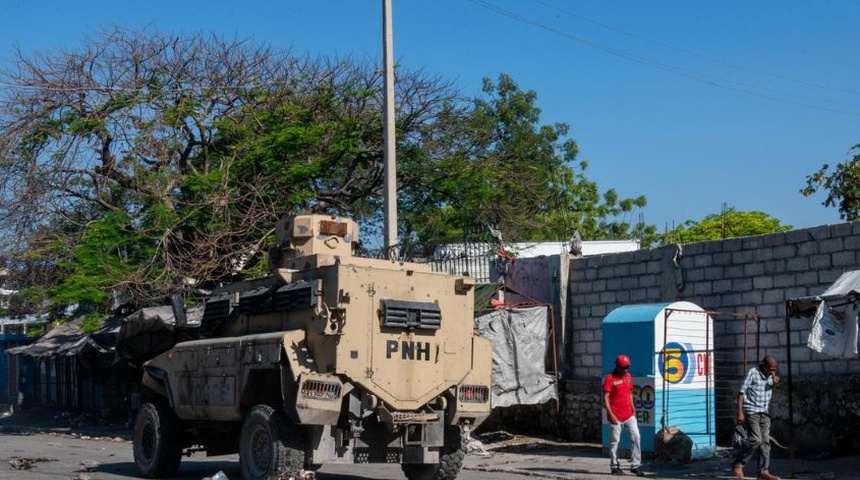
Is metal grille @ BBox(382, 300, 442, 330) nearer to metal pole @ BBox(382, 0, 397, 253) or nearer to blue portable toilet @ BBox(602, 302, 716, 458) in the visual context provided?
blue portable toilet @ BBox(602, 302, 716, 458)

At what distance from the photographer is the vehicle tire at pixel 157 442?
45.2 ft

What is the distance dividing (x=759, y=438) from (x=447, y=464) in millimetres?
3771

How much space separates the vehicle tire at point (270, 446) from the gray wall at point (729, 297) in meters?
6.29

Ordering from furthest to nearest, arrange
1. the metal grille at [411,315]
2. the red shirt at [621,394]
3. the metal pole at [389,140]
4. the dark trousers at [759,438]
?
the metal pole at [389,140], the red shirt at [621,394], the dark trousers at [759,438], the metal grille at [411,315]

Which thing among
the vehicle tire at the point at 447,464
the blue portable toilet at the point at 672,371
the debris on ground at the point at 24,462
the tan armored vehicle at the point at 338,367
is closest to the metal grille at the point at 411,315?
the tan armored vehicle at the point at 338,367

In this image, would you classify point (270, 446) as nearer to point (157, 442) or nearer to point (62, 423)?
point (157, 442)

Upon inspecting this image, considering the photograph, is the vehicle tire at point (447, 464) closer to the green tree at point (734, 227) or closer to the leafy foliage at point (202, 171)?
the leafy foliage at point (202, 171)

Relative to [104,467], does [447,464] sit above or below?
above

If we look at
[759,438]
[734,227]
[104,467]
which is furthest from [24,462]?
[734,227]

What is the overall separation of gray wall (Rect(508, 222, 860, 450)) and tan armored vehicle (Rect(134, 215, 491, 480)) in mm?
4472

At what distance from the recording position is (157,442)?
13.8m

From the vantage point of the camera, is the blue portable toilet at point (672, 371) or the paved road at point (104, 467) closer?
the paved road at point (104, 467)

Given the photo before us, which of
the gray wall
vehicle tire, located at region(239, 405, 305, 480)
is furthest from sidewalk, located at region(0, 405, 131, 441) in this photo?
vehicle tire, located at region(239, 405, 305, 480)

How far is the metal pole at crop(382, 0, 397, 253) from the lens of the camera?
17.2 m
